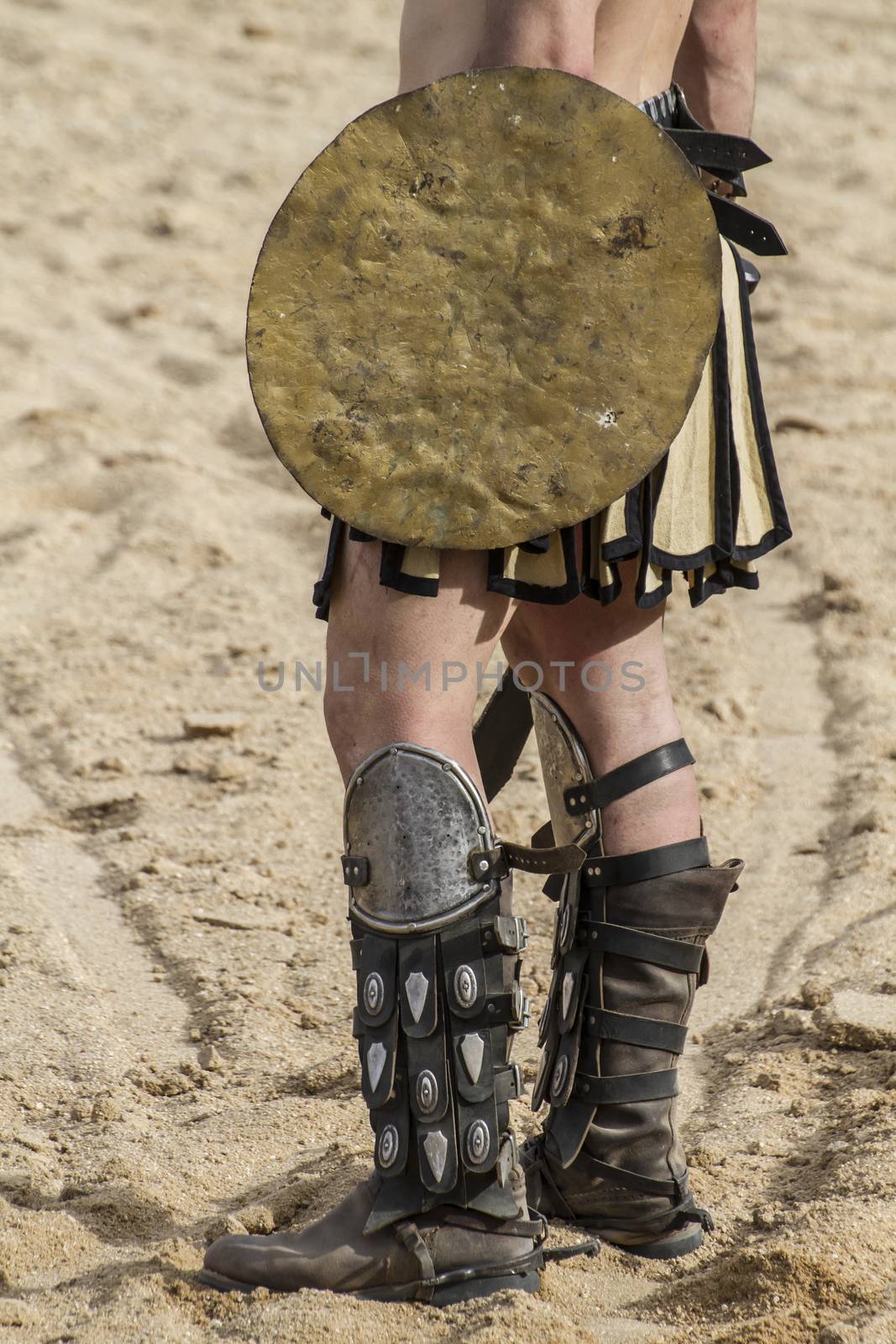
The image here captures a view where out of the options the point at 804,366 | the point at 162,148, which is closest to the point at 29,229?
the point at 162,148

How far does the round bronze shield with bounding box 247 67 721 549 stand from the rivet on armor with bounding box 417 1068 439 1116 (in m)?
0.56

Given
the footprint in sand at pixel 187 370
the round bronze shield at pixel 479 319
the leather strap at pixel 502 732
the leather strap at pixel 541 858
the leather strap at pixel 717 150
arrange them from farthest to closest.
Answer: the footprint in sand at pixel 187 370 < the leather strap at pixel 502 732 < the leather strap at pixel 717 150 < the leather strap at pixel 541 858 < the round bronze shield at pixel 479 319

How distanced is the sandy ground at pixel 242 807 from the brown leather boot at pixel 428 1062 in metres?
0.05

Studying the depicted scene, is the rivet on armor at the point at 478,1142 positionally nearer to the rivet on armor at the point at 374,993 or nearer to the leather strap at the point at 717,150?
the rivet on armor at the point at 374,993

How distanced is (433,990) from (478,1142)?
166 millimetres

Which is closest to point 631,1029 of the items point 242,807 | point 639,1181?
point 639,1181

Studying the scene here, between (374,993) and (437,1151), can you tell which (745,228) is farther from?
(437,1151)

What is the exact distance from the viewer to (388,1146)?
147cm

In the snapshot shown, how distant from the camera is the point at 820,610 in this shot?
383cm

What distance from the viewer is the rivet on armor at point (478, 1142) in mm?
1444

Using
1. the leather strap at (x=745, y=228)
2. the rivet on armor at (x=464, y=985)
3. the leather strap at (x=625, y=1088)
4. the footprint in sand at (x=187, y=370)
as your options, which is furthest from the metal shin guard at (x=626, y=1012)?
the footprint in sand at (x=187, y=370)

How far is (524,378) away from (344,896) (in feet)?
5.01

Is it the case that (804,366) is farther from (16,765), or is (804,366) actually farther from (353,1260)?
(353,1260)

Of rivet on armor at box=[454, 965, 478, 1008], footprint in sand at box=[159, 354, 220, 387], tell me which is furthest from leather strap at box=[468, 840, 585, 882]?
footprint in sand at box=[159, 354, 220, 387]
